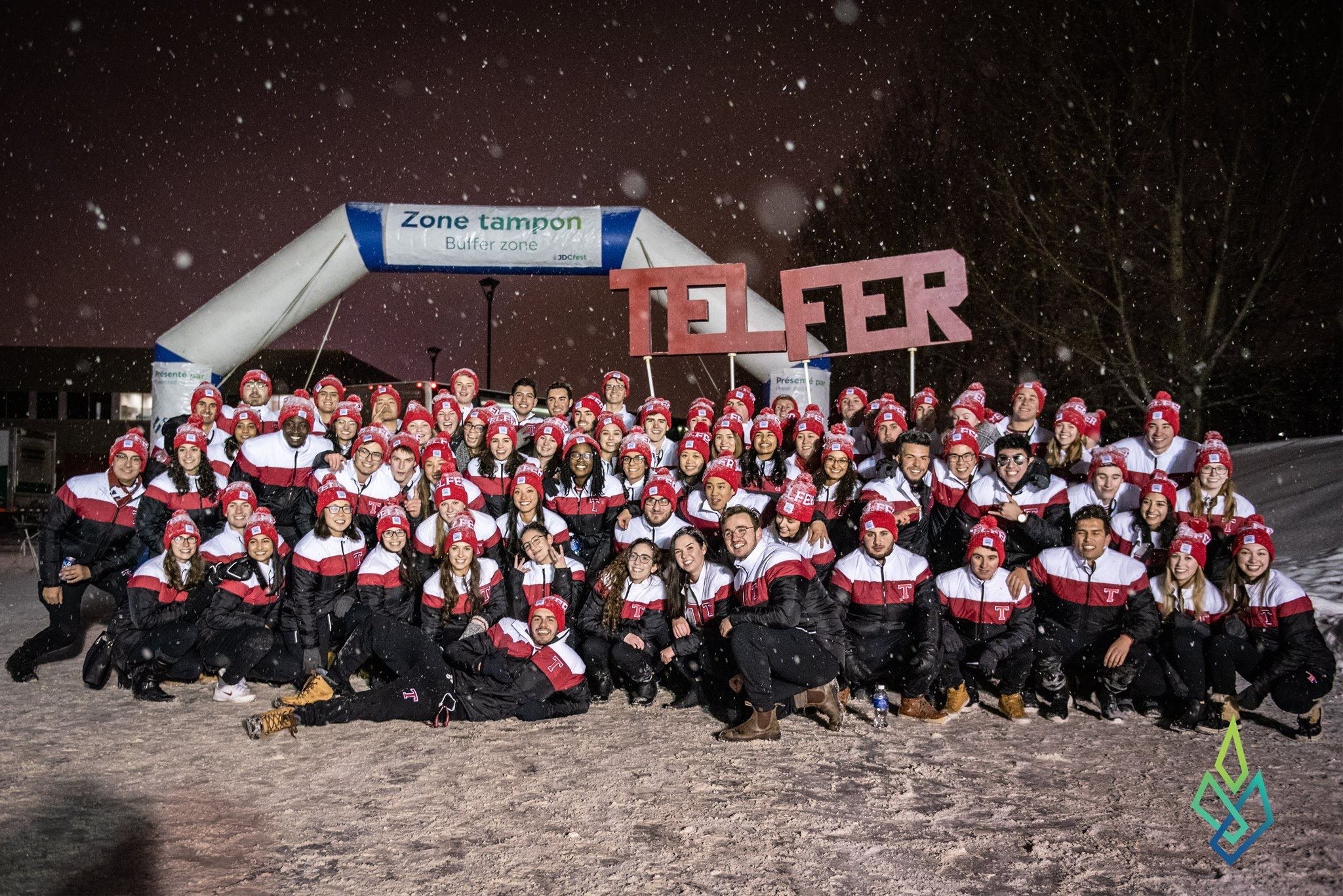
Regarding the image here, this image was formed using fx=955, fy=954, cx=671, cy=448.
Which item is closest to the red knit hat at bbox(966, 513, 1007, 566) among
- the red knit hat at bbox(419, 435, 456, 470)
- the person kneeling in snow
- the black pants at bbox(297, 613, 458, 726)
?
the person kneeling in snow

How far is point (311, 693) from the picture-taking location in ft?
18.5

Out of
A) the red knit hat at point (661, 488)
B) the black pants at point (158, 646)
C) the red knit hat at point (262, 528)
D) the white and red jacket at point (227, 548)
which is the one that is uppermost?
the red knit hat at point (661, 488)

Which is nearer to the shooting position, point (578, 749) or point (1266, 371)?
point (578, 749)

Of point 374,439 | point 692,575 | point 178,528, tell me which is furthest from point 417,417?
point 692,575

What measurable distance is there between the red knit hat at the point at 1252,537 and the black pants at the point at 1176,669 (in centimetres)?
57

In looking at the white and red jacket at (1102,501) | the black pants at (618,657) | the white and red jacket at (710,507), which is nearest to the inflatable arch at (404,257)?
the white and red jacket at (710,507)

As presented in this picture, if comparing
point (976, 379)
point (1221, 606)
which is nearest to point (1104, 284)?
point (976, 379)

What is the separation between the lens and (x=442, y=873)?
3322mm

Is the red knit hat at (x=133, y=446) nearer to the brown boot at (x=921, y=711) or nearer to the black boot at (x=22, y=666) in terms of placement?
the black boot at (x=22, y=666)

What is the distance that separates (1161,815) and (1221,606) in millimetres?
2117

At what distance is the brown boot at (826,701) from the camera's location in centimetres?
537

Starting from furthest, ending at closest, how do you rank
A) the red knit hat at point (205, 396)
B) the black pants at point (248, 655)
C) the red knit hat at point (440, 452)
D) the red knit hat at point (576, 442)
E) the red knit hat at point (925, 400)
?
1. the red knit hat at point (925, 400)
2. the red knit hat at point (205, 396)
3. the red knit hat at point (576, 442)
4. the red knit hat at point (440, 452)
5. the black pants at point (248, 655)

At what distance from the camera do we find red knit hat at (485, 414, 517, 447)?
23.2 ft

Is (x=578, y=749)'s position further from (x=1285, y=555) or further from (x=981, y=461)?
(x=1285, y=555)
